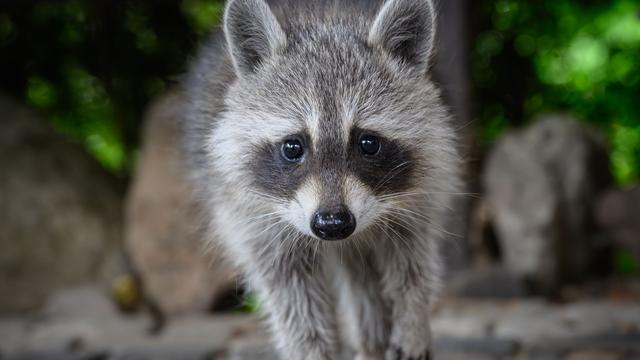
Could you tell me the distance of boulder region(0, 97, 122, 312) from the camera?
5.68m

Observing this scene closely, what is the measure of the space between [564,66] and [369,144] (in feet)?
14.7

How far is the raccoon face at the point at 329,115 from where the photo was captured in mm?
2684

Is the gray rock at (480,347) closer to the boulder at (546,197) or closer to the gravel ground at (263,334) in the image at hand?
the gravel ground at (263,334)

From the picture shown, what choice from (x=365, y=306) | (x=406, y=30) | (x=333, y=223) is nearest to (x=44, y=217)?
(x=365, y=306)

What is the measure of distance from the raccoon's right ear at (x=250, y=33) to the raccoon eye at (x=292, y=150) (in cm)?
37

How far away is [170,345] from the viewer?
4.59m

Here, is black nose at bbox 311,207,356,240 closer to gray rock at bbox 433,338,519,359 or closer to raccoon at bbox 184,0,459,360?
raccoon at bbox 184,0,459,360

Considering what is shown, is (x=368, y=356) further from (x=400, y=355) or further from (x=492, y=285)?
(x=492, y=285)

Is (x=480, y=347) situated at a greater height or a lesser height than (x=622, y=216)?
lesser

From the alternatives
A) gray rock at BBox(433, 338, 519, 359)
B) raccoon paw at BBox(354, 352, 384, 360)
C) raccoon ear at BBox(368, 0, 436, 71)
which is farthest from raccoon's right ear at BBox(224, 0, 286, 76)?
gray rock at BBox(433, 338, 519, 359)

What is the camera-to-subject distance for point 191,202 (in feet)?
14.1

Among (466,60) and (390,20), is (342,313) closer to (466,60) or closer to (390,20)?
(390,20)

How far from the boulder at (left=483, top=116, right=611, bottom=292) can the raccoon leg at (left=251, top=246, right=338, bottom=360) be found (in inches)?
92.7

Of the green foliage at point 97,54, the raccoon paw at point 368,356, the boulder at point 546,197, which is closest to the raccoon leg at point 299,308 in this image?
the raccoon paw at point 368,356
